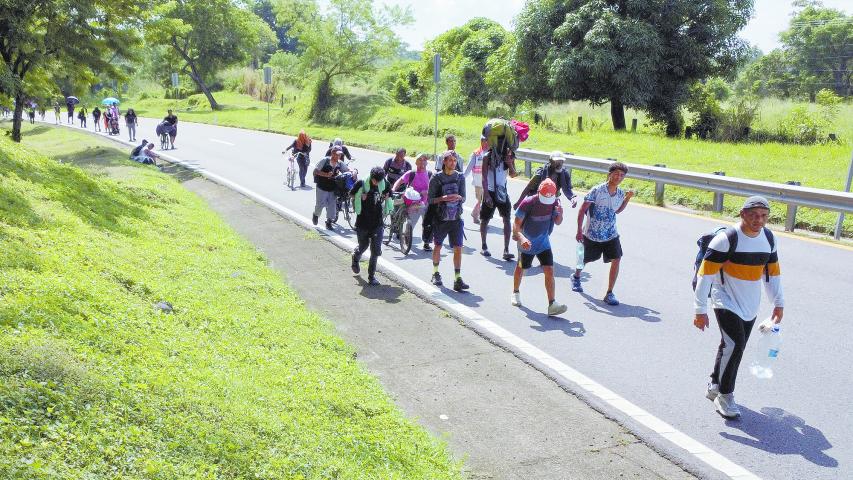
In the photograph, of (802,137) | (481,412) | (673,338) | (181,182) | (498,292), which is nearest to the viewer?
(481,412)

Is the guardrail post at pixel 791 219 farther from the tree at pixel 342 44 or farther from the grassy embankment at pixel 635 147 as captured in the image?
the tree at pixel 342 44

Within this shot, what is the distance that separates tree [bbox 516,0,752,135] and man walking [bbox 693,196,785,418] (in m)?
23.5

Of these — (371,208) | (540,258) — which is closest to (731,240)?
(540,258)

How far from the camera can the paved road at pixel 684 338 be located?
5.69 metres

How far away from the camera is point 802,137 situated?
24.2m

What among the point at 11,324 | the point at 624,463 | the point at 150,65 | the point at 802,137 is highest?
the point at 150,65

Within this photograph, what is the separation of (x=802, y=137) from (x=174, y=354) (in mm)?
23395

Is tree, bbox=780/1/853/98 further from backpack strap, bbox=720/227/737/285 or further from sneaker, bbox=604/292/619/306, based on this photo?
backpack strap, bbox=720/227/737/285

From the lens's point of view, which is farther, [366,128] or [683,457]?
[366,128]

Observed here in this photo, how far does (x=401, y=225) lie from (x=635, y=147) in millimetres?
13837

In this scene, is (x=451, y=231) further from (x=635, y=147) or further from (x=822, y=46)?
(x=822, y=46)

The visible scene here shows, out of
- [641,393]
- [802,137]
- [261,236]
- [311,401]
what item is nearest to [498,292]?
[641,393]

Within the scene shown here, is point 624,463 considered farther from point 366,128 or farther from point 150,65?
point 150,65

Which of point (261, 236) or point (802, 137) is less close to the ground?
point (802, 137)
